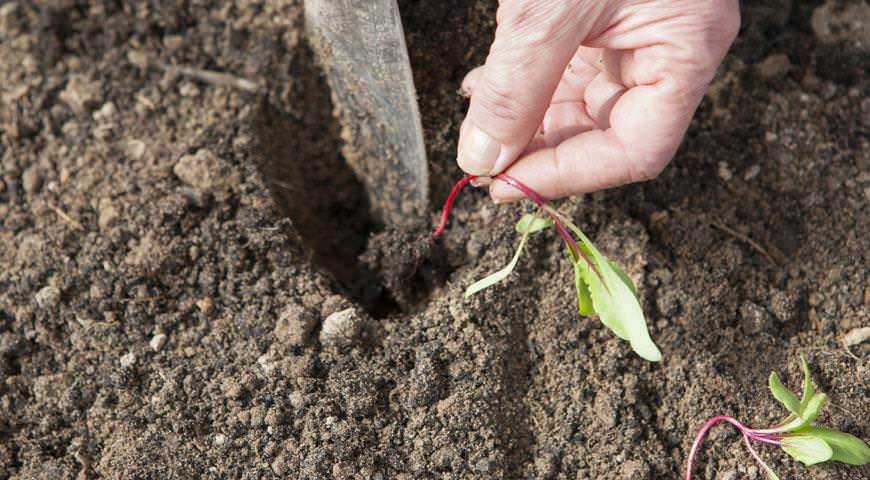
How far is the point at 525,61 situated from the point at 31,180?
1371mm

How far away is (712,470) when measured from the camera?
1.74 meters

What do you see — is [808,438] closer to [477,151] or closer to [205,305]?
[477,151]

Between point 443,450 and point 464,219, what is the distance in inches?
22.9

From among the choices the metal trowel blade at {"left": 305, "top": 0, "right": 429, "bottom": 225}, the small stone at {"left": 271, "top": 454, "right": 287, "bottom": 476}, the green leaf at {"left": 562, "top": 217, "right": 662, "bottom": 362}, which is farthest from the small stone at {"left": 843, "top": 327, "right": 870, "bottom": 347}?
the small stone at {"left": 271, "top": 454, "right": 287, "bottom": 476}

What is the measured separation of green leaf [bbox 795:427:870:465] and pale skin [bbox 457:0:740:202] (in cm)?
61

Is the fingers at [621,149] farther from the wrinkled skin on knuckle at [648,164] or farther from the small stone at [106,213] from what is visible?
the small stone at [106,213]

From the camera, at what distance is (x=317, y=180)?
7.72 ft

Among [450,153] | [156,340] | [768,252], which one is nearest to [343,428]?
[156,340]

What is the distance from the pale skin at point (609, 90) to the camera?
1.53 m

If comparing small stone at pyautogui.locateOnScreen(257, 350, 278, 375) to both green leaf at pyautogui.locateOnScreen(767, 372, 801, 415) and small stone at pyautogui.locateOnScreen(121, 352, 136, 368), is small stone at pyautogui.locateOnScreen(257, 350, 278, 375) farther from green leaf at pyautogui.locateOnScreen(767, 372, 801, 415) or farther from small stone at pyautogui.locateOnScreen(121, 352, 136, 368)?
green leaf at pyautogui.locateOnScreen(767, 372, 801, 415)

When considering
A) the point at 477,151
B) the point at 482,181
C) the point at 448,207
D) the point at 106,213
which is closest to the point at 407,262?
the point at 448,207

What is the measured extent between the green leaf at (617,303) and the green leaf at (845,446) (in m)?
0.40

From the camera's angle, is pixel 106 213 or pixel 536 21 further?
pixel 106 213

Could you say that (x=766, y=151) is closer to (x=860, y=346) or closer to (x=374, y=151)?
(x=860, y=346)
